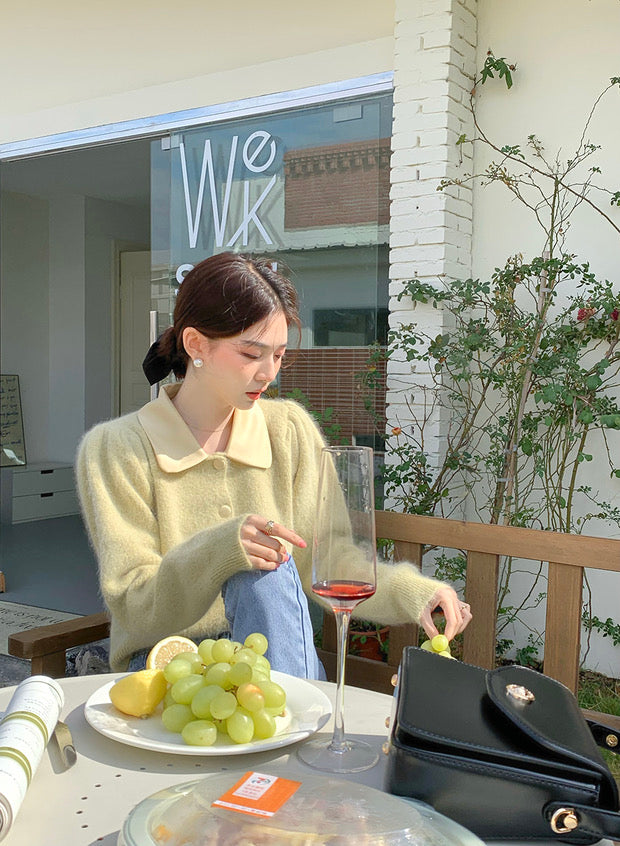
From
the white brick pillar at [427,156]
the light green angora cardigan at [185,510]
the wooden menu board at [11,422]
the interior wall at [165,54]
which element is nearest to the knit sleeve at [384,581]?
the light green angora cardigan at [185,510]

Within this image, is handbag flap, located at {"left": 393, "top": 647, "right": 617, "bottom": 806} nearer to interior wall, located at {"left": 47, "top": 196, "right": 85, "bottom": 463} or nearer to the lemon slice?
the lemon slice

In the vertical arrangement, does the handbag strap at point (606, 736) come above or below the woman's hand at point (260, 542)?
below

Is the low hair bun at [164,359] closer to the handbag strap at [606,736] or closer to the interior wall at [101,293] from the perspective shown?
the handbag strap at [606,736]

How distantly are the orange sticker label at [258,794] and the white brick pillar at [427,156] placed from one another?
8.59ft

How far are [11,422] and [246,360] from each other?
6.24m

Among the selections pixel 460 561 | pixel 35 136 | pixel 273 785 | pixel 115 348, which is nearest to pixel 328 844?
pixel 273 785

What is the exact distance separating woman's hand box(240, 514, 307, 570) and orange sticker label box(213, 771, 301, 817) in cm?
64

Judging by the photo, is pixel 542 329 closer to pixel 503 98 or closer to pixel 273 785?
pixel 503 98

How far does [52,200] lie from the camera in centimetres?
795

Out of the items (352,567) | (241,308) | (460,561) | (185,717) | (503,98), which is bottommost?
(460,561)

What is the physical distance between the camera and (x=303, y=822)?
72cm

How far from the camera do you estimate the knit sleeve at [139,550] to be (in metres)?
1.52

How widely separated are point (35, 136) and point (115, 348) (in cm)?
362

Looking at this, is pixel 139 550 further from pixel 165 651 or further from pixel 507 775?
pixel 507 775
